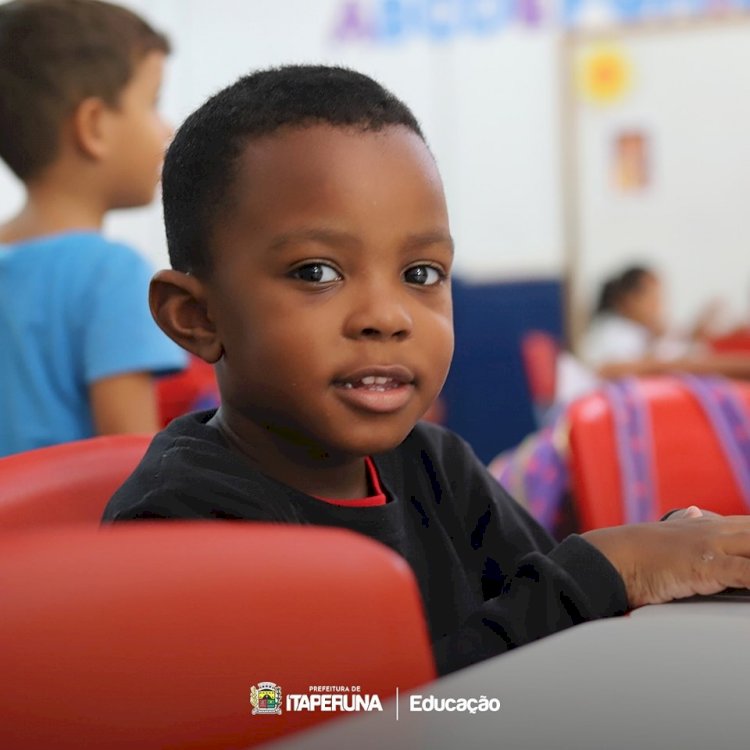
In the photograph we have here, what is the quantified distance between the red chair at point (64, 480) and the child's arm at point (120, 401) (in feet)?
1.26

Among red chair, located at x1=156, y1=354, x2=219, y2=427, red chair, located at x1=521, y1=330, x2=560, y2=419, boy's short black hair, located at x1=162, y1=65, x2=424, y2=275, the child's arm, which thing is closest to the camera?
boy's short black hair, located at x1=162, y1=65, x2=424, y2=275

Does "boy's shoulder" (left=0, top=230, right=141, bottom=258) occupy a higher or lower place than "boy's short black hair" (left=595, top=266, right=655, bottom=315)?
higher

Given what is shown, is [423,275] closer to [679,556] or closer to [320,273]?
[320,273]

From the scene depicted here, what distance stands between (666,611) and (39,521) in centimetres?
36

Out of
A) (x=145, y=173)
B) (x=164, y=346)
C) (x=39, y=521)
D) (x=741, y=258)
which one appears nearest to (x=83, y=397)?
(x=164, y=346)

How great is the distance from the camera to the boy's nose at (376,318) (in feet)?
1.97

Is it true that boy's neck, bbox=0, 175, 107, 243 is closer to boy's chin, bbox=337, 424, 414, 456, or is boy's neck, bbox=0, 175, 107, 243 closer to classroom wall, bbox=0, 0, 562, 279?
boy's chin, bbox=337, 424, 414, 456

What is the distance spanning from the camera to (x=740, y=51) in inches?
172

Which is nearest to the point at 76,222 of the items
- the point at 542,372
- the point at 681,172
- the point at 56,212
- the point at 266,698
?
the point at 56,212

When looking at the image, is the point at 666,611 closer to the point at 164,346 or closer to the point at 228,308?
the point at 228,308

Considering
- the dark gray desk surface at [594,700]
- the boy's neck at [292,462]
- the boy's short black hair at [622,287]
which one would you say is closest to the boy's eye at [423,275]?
the boy's neck at [292,462]

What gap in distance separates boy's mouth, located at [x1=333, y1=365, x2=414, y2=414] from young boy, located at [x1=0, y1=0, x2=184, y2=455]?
1.72ft

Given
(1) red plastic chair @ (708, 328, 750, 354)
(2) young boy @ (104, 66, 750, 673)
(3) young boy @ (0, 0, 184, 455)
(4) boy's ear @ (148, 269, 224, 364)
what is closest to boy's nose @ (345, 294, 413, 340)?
(2) young boy @ (104, 66, 750, 673)

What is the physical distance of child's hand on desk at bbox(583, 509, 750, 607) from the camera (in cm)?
52
